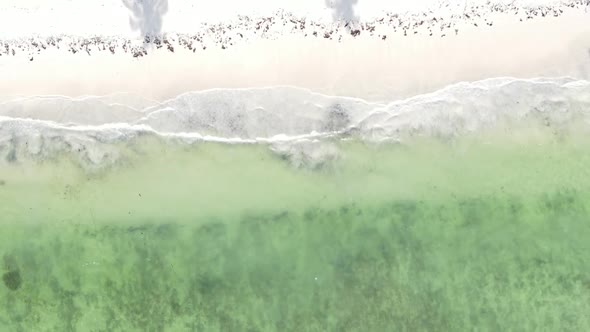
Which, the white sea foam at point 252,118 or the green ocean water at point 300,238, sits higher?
the white sea foam at point 252,118

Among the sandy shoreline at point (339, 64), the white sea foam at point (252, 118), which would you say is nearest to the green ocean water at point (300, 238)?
the white sea foam at point (252, 118)

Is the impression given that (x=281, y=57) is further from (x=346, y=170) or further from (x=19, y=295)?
(x=19, y=295)

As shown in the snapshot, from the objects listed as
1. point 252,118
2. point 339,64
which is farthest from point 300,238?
point 339,64

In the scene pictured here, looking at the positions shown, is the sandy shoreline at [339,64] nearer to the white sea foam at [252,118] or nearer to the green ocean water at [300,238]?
the white sea foam at [252,118]

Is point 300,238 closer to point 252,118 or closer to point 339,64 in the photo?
point 252,118

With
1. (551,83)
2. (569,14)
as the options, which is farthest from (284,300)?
(569,14)

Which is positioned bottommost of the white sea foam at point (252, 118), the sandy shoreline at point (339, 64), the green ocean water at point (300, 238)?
the green ocean water at point (300, 238)
